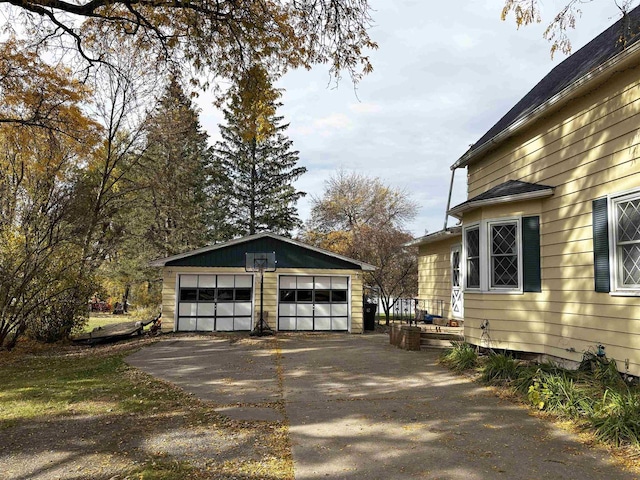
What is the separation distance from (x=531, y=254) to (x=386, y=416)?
4173 millimetres

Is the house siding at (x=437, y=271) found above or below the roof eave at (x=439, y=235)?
below

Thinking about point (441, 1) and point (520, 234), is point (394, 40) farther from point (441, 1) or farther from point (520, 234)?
point (520, 234)

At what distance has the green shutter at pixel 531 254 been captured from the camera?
24.4 feet

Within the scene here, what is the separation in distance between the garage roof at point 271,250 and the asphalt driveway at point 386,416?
18.4 ft

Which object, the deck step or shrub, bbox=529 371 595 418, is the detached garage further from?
shrub, bbox=529 371 595 418

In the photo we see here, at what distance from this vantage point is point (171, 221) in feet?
87.1

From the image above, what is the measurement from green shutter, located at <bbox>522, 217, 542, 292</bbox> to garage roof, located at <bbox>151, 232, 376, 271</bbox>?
8.60 metres

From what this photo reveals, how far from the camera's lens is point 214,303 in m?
15.5

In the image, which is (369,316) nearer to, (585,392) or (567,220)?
(567,220)

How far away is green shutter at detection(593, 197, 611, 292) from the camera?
19.3 feet

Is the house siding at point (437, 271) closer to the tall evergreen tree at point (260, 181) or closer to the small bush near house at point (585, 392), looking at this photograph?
the small bush near house at point (585, 392)

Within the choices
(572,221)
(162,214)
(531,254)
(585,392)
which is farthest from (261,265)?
(162,214)

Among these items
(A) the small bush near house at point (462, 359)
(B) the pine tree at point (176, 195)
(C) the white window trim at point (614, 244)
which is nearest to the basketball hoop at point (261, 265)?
(A) the small bush near house at point (462, 359)

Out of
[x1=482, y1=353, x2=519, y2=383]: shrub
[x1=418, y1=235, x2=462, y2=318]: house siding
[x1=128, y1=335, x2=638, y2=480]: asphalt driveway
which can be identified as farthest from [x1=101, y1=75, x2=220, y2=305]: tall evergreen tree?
[x1=482, y1=353, x2=519, y2=383]: shrub
